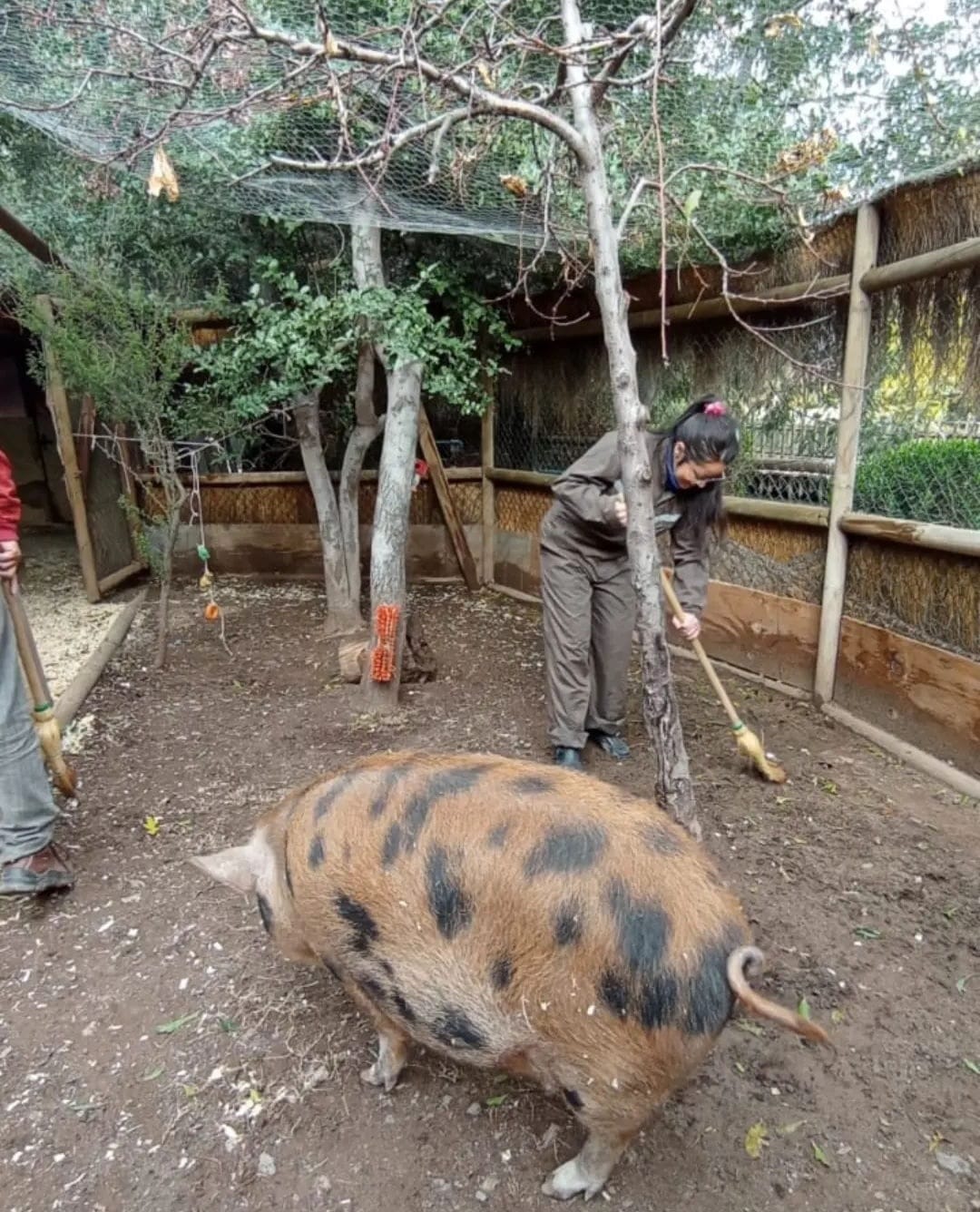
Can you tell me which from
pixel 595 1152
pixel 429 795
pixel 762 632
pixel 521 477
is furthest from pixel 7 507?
pixel 521 477

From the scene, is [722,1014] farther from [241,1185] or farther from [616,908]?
[241,1185]

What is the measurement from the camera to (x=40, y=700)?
2.88m

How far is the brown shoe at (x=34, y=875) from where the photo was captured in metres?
2.51

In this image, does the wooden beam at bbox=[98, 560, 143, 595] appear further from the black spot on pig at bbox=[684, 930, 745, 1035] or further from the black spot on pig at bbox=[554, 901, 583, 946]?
the black spot on pig at bbox=[684, 930, 745, 1035]

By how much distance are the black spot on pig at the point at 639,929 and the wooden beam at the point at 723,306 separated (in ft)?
7.82

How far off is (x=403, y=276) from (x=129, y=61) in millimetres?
2371

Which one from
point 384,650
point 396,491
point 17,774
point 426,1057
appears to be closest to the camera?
point 426,1057

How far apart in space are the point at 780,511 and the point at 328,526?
114 inches

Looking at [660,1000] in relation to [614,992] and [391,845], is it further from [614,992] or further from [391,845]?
[391,845]

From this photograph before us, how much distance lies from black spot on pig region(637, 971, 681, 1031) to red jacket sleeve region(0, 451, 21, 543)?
2322mm

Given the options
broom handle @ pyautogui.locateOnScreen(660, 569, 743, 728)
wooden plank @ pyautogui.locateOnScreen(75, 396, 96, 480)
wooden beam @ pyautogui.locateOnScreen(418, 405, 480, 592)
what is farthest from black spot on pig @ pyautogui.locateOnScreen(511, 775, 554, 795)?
wooden plank @ pyautogui.locateOnScreen(75, 396, 96, 480)

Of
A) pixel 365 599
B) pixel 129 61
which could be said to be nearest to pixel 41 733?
pixel 129 61

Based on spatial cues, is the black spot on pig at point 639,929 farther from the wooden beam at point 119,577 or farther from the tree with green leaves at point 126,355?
the wooden beam at point 119,577

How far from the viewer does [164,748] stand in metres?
3.66
